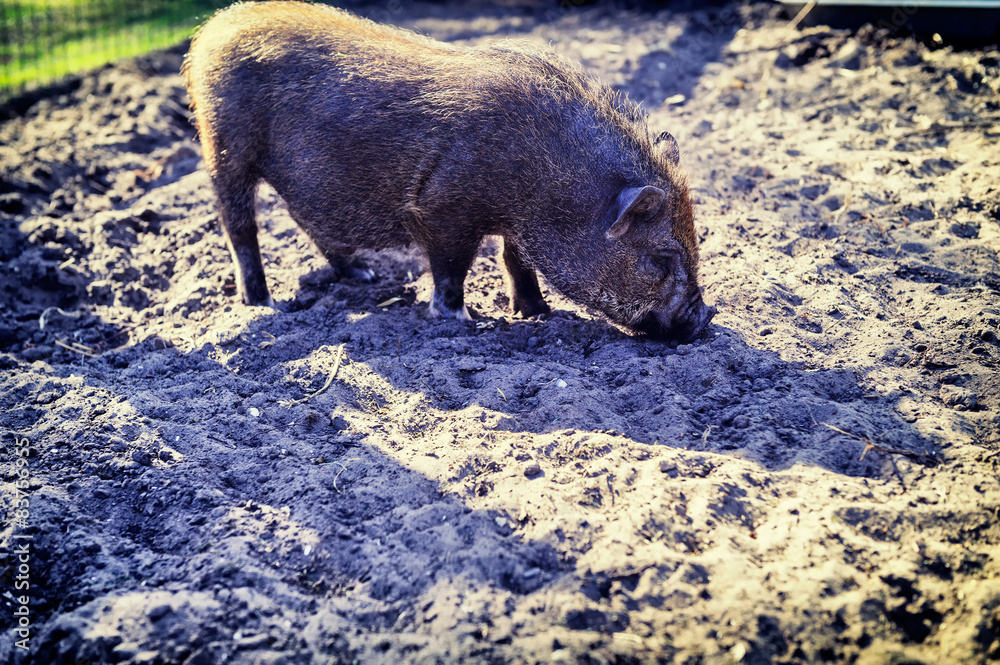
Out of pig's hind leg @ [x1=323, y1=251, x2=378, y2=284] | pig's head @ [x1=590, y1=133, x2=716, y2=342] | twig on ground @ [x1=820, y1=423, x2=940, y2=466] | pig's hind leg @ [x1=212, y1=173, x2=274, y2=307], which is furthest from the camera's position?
pig's hind leg @ [x1=323, y1=251, x2=378, y2=284]

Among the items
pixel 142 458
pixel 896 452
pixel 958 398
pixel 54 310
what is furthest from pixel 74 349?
pixel 958 398

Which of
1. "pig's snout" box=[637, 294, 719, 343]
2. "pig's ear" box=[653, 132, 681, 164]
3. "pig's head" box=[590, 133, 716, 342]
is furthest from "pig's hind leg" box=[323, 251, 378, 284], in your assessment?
"pig's ear" box=[653, 132, 681, 164]

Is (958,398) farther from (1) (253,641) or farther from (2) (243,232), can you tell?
(2) (243,232)

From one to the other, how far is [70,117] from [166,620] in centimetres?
837

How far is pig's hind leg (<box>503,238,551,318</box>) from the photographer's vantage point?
16.8ft

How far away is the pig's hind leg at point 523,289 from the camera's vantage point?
5.11 metres

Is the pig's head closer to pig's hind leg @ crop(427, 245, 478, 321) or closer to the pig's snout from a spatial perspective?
the pig's snout

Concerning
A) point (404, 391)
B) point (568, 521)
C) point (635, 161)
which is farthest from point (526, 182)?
point (568, 521)

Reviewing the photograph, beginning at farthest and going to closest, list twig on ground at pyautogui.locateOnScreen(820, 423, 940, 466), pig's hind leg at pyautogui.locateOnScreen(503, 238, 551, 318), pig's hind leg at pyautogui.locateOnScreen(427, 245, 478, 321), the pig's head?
1. pig's hind leg at pyautogui.locateOnScreen(503, 238, 551, 318)
2. pig's hind leg at pyautogui.locateOnScreen(427, 245, 478, 321)
3. the pig's head
4. twig on ground at pyautogui.locateOnScreen(820, 423, 940, 466)

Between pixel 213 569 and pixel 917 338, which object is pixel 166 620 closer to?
pixel 213 569

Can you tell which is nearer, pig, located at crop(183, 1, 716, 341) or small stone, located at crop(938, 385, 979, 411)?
small stone, located at crop(938, 385, 979, 411)

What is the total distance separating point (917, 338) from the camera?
163 inches

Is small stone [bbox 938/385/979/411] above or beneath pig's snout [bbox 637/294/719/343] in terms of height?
above

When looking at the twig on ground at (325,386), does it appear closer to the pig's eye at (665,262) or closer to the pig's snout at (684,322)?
the pig's snout at (684,322)
